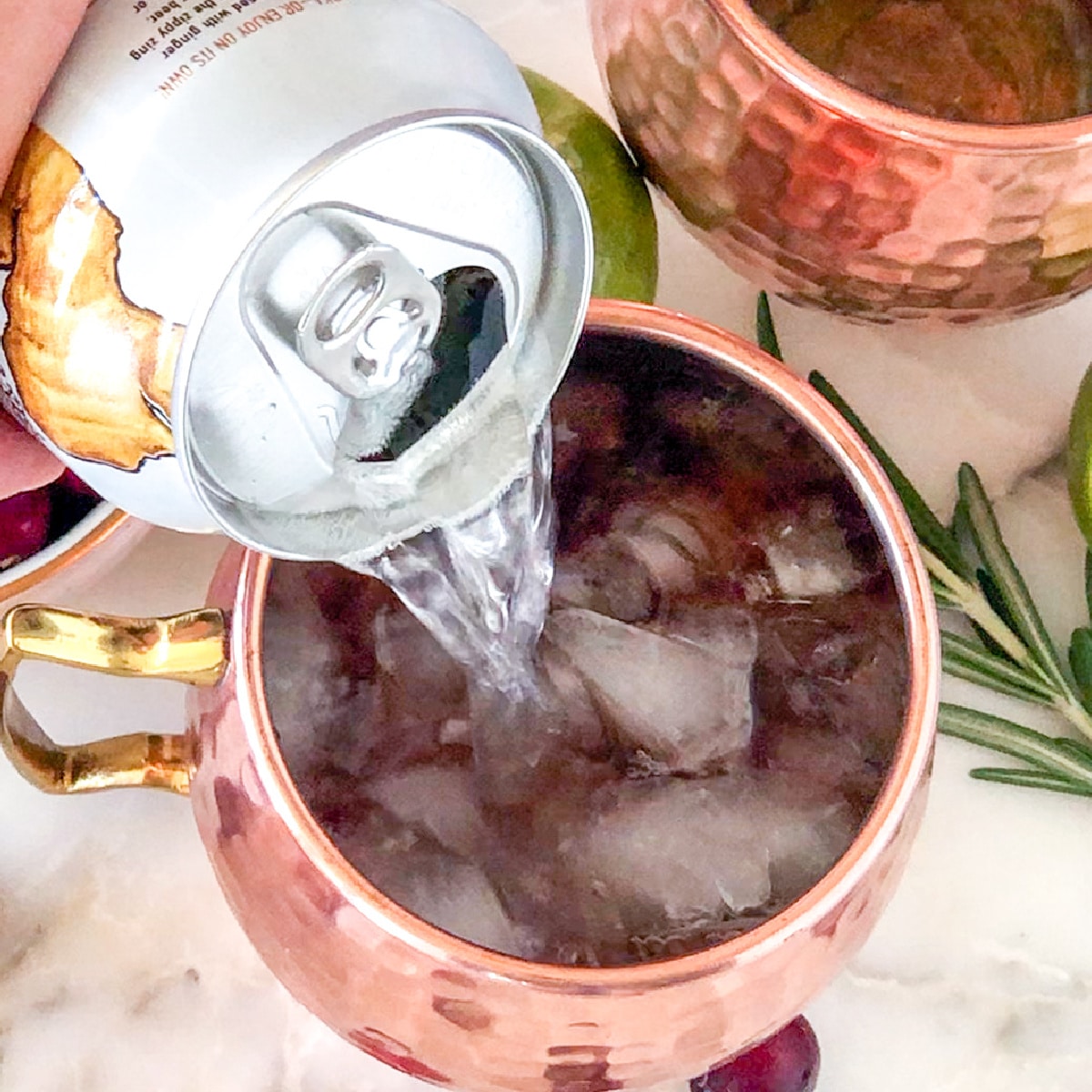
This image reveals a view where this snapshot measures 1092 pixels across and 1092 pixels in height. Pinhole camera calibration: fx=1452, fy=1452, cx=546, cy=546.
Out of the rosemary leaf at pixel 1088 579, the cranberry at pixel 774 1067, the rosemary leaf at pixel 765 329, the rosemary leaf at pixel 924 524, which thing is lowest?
the cranberry at pixel 774 1067

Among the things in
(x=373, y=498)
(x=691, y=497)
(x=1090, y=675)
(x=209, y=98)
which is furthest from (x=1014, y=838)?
(x=209, y=98)

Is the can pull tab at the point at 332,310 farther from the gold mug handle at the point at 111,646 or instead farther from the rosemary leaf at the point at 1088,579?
the rosemary leaf at the point at 1088,579

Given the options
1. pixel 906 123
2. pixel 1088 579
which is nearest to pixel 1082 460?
pixel 1088 579

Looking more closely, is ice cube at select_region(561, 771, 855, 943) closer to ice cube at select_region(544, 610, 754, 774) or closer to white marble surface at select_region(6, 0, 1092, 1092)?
ice cube at select_region(544, 610, 754, 774)

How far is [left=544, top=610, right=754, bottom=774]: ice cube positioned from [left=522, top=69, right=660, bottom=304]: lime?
0.37 feet

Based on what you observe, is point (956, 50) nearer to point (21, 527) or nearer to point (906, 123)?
point (906, 123)

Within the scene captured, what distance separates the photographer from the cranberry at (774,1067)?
1.49 ft

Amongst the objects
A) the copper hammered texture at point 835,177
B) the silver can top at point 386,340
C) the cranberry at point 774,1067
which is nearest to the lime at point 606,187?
the copper hammered texture at point 835,177

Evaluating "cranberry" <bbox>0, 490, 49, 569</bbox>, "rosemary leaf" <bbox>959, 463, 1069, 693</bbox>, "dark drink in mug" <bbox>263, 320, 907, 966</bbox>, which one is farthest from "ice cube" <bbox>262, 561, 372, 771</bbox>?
"rosemary leaf" <bbox>959, 463, 1069, 693</bbox>

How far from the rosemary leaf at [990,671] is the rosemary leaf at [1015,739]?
0.04 feet

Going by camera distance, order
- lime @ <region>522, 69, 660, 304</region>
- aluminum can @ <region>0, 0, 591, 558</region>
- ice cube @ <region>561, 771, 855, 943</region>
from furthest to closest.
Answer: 1. lime @ <region>522, 69, 660, 304</region>
2. ice cube @ <region>561, 771, 855, 943</region>
3. aluminum can @ <region>0, 0, 591, 558</region>

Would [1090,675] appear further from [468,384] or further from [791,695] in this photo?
[468,384]

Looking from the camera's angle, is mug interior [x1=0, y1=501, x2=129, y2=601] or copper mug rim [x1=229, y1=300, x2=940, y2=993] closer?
copper mug rim [x1=229, y1=300, x2=940, y2=993]

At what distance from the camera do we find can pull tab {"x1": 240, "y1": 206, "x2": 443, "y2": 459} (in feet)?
0.99
